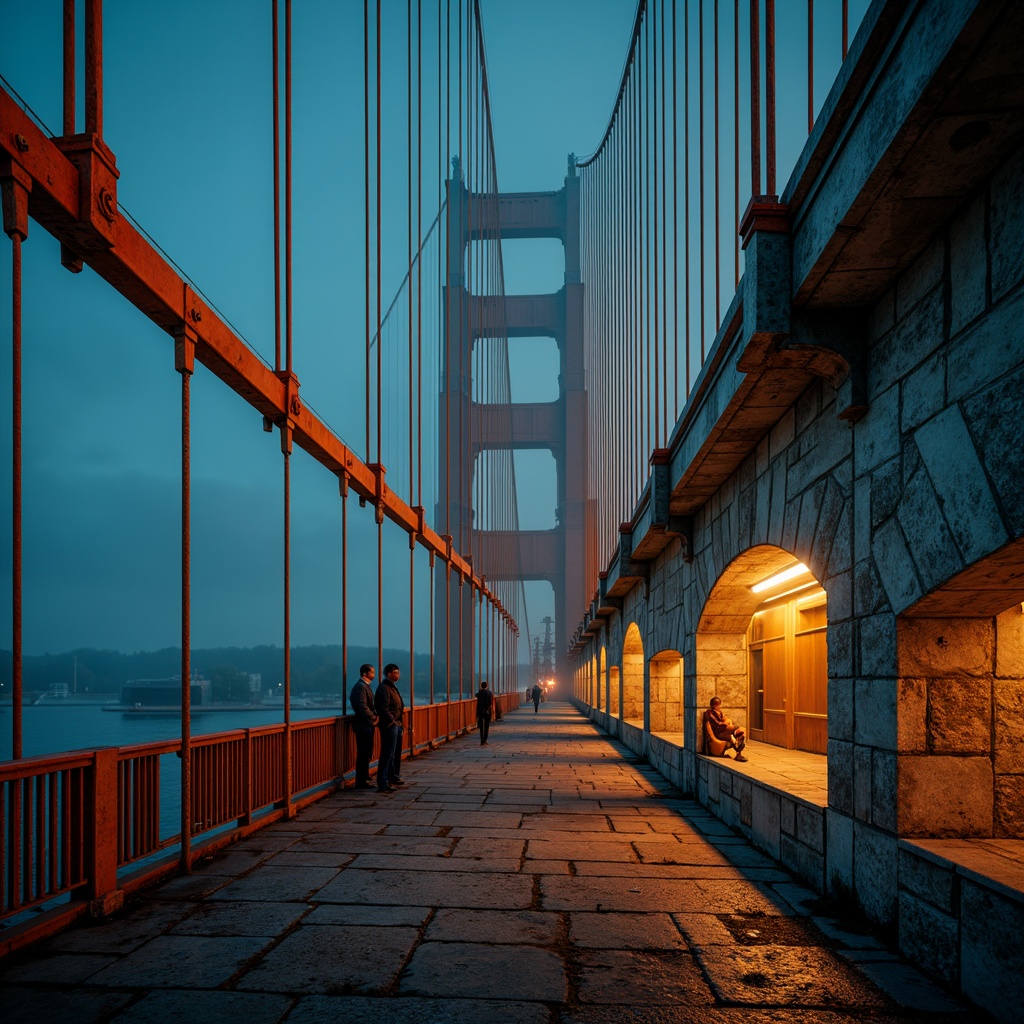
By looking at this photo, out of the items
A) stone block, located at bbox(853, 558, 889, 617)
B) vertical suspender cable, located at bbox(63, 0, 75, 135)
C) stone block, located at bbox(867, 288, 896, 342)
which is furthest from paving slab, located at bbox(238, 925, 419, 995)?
vertical suspender cable, located at bbox(63, 0, 75, 135)

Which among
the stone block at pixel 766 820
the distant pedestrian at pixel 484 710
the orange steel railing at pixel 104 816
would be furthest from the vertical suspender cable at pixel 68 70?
the distant pedestrian at pixel 484 710

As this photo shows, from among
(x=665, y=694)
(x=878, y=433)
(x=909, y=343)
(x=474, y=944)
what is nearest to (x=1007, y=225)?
(x=909, y=343)

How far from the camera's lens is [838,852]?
514cm

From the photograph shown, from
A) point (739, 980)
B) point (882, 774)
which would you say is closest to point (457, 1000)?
point (739, 980)

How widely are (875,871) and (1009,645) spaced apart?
4.14 feet

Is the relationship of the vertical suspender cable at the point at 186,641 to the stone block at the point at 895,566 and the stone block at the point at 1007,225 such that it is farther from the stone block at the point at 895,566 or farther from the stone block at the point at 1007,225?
the stone block at the point at 1007,225

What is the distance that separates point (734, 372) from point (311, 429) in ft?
14.8

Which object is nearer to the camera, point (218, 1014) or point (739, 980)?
point (218, 1014)

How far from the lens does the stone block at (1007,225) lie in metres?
3.36

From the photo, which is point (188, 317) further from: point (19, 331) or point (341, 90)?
point (341, 90)

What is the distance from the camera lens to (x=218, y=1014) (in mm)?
3484

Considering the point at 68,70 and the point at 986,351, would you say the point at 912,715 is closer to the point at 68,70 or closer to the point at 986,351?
the point at 986,351

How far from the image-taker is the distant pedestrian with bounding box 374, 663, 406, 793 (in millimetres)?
10016

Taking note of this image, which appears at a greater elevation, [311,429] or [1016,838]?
[311,429]
